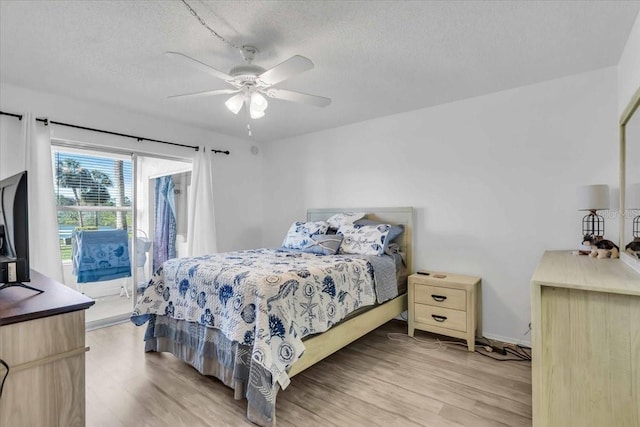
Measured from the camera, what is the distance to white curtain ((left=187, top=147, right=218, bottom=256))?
13.2 ft

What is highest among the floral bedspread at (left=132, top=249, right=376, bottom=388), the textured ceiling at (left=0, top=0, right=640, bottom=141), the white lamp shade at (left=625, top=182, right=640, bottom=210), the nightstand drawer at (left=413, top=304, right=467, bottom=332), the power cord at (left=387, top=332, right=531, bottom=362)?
the textured ceiling at (left=0, top=0, right=640, bottom=141)

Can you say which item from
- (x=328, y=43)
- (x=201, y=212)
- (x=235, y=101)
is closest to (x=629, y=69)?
(x=328, y=43)

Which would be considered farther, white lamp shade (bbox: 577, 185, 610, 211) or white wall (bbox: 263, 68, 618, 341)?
white wall (bbox: 263, 68, 618, 341)

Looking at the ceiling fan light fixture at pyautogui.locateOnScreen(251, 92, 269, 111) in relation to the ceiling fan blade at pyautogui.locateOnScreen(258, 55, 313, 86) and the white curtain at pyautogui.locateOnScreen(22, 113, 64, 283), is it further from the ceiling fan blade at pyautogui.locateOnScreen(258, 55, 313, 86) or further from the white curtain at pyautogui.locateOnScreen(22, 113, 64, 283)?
the white curtain at pyautogui.locateOnScreen(22, 113, 64, 283)

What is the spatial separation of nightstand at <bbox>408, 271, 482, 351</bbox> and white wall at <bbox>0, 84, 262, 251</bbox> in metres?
2.71

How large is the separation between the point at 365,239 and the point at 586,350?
2059 millimetres

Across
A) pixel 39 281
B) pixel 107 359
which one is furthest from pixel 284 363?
pixel 107 359

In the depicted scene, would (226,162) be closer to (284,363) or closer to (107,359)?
(107,359)

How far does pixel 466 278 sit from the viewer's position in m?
3.00

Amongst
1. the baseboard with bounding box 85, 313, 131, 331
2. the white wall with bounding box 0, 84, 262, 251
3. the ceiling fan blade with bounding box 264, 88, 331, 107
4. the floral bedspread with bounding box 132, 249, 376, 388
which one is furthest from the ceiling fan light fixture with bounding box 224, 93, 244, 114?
the baseboard with bounding box 85, 313, 131, 331

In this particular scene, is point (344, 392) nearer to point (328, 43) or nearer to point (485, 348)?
point (485, 348)

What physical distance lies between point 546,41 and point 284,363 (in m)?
2.67

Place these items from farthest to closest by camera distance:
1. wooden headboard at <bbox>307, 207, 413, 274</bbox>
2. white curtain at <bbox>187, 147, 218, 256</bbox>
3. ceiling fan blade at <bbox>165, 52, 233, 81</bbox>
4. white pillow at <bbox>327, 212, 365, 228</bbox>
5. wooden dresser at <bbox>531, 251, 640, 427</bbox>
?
white curtain at <bbox>187, 147, 218, 256</bbox>, white pillow at <bbox>327, 212, 365, 228</bbox>, wooden headboard at <bbox>307, 207, 413, 274</bbox>, ceiling fan blade at <bbox>165, 52, 233, 81</bbox>, wooden dresser at <bbox>531, 251, 640, 427</bbox>

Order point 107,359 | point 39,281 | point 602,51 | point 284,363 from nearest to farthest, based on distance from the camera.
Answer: point 39,281 → point 284,363 → point 602,51 → point 107,359
